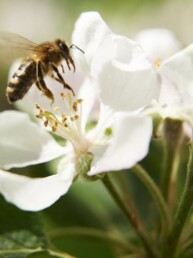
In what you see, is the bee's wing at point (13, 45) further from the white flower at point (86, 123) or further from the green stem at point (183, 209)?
the green stem at point (183, 209)

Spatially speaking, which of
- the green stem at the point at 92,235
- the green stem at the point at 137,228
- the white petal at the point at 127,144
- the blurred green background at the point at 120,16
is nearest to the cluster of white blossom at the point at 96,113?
the white petal at the point at 127,144

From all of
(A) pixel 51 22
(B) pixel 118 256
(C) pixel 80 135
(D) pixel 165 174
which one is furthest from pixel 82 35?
(A) pixel 51 22

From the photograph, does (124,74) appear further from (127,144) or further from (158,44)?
(158,44)

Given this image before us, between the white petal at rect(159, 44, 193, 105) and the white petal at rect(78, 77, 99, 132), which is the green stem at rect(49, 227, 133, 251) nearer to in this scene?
the white petal at rect(78, 77, 99, 132)

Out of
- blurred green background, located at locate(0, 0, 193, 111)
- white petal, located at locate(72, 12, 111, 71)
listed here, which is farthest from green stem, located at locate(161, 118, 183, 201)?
blurred green background, located at locate(0, 0, 193, 111)

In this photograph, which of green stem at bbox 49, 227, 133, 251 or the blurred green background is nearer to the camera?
green stem at bbox 49, 227, 133, 251

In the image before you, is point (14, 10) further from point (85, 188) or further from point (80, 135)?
point (80, 135)

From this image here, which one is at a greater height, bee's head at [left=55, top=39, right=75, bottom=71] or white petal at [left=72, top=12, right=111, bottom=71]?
white petal at [left=72, top=12, right=111, bottom=71]
